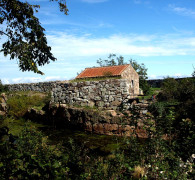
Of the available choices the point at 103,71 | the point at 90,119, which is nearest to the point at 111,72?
the point at 103,71

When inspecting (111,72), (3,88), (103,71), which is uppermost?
(103,71)

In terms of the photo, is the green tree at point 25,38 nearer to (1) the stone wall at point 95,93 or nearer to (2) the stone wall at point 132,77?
(1) the stone wall at point 95,93

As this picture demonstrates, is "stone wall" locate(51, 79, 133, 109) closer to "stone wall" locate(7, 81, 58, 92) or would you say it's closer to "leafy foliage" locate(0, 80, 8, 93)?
"stone wall" locate(7, 81, 58, 92)

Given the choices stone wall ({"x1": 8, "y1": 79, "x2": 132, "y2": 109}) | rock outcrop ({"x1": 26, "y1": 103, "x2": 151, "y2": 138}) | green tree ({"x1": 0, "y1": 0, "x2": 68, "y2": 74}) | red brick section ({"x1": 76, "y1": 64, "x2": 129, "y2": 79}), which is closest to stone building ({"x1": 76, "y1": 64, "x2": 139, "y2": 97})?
red brick section ({"x1": 76, "y1": 64, "x2": 129, "y2": 79})

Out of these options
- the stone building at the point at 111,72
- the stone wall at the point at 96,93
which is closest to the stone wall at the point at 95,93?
the stone wall at the point at 96,93

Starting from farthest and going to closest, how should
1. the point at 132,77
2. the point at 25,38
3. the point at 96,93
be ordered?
the point at 132,77 < the point at 96,93 < the point at 25,38

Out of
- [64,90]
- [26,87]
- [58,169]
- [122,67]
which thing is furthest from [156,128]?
→ [26,87]

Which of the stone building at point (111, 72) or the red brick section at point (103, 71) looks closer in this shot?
the stone building at point (111, 72)

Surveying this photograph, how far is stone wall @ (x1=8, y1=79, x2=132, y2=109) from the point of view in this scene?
13.7 m

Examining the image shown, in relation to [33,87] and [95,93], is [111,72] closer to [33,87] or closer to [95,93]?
[95,93]

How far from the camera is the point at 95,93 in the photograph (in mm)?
14477

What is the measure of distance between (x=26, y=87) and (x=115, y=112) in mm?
16200

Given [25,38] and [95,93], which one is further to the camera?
[95,93]

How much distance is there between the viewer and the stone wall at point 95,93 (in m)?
13.7
